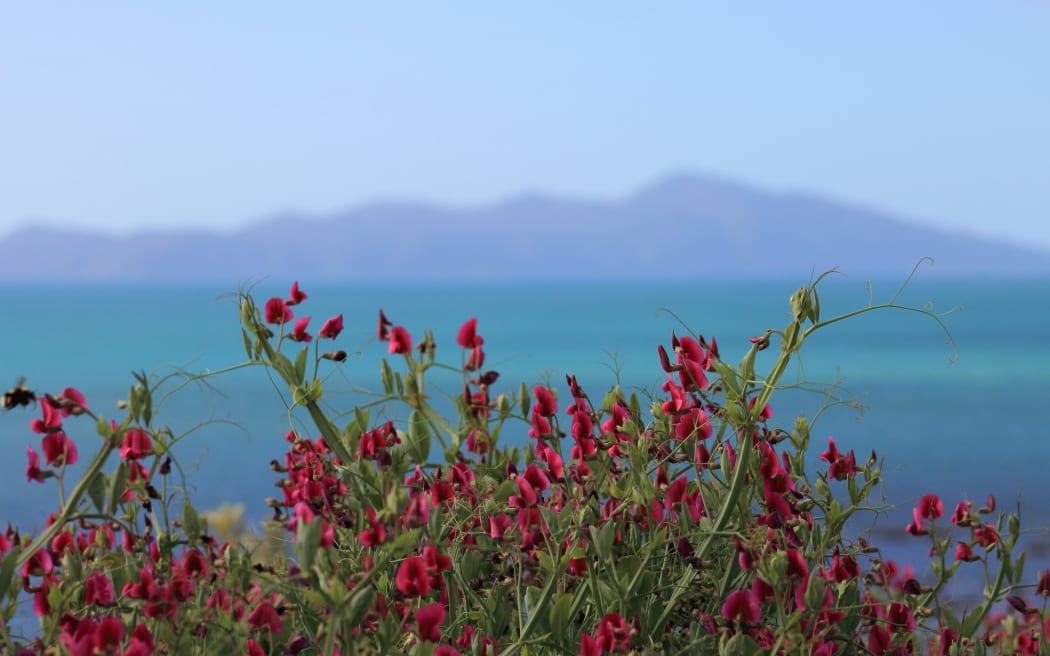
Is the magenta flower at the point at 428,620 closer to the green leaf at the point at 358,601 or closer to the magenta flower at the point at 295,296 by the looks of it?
the green leaf at the point at 358,601


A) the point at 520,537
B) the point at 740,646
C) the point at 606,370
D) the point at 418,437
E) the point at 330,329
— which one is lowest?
the point at 606,370

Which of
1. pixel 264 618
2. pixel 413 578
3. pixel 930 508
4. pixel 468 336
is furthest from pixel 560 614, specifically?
pixel 930 508

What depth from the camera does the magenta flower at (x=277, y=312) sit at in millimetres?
2234

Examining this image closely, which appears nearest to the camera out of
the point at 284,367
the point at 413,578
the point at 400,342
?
the point at 413,578

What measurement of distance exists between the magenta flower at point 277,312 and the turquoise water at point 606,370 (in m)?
0.15

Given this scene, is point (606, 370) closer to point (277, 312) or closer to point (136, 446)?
point (277, 312)

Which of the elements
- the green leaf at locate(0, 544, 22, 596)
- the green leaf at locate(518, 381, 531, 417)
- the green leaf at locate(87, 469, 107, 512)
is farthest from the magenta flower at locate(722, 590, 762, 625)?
the green leaf at locate(0, 544, 22, 596)

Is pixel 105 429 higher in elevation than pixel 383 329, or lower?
lower

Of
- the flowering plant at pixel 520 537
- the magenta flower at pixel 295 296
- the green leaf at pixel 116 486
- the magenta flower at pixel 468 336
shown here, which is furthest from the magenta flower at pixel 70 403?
the magenta flower at pixel 468 336

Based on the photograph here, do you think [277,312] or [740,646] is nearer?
[740,646]

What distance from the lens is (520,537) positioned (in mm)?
2127

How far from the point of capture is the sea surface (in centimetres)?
1468

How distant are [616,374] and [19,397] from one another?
1.11m

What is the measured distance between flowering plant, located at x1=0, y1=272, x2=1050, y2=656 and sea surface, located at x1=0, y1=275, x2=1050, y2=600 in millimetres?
98
